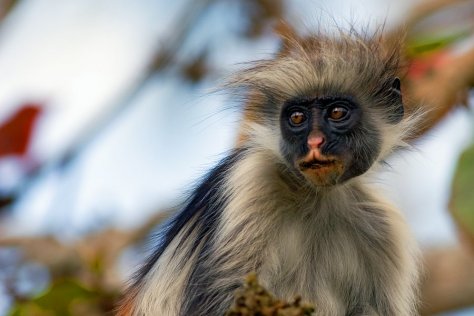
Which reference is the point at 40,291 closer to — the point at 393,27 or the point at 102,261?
the point at 102,261

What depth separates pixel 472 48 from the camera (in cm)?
664

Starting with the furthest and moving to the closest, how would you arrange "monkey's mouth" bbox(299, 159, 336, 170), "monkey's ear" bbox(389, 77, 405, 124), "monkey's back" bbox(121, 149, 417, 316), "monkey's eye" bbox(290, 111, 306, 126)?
"monkey's ear" bbox(389, 77, 405, 124), "monkey's eye" bbox(290, 111, 306, 126), "monkey's back" bbox(121, 149, 417, 316), "monkey's mouth" bbox(299, 159, 336, 170)

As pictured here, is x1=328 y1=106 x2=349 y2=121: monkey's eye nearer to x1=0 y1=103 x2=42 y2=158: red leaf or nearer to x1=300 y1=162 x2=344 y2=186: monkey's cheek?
x1=300 y1=162 x2=344 y2=186: monkey's cheek

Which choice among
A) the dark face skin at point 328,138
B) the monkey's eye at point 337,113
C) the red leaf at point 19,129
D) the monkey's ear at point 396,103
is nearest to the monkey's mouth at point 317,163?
the dark face skin at point 328,138

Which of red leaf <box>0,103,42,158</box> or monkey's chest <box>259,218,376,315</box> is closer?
monkey's chest <box>259,218,376,315</box>

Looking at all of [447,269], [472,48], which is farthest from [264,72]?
[447,269]

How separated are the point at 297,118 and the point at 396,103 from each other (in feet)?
2.29

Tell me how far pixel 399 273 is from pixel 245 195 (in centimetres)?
88

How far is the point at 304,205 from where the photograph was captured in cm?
532

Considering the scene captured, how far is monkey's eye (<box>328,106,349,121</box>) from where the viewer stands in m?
5.15

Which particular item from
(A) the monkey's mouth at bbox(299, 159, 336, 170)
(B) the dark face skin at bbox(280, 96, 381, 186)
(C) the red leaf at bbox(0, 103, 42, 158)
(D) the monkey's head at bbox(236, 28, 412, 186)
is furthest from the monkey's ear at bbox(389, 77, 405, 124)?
(C) the red leaf at bbox(0, 103, 42, 158)

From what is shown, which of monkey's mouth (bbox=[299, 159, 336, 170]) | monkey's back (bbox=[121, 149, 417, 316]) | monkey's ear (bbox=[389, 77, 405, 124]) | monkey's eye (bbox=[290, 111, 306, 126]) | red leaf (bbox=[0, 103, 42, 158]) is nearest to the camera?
monkey's mouth (bbox=[299, 159, 336, 170])

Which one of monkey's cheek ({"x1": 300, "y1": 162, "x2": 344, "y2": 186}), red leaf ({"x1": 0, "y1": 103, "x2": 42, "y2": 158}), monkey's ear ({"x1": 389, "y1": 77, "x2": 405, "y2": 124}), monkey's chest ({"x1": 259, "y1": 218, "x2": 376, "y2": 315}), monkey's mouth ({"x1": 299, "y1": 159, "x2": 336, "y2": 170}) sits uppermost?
red leaf ({"x1": 0, "y1": 103, "x2": 42, "y2": 158})

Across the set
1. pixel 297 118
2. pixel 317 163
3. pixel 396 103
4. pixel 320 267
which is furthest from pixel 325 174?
pixel 396 103
